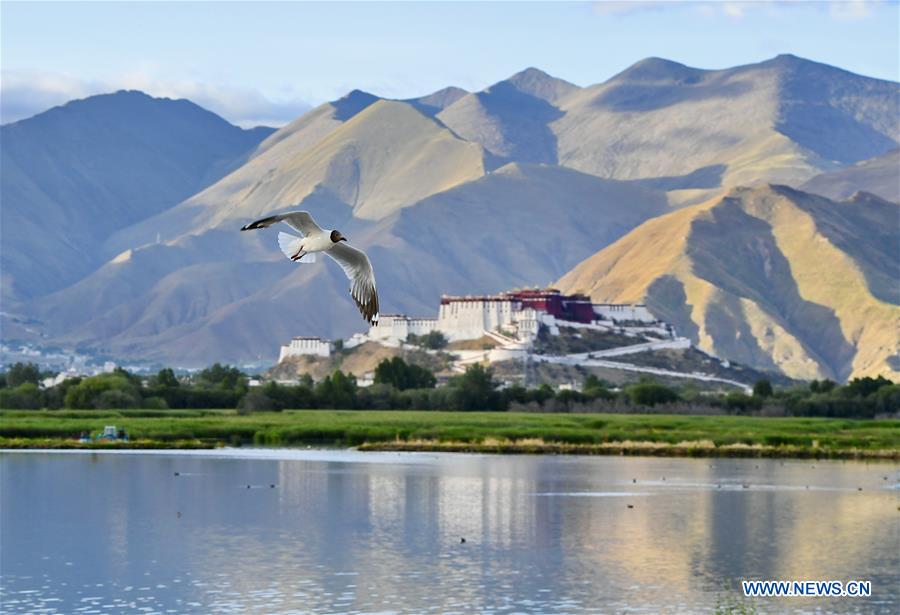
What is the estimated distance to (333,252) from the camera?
24.6 metres

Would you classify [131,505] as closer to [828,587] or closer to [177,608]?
[177,608]

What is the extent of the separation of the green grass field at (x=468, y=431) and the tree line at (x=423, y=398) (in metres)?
6.82

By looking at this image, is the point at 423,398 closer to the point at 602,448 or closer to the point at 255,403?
the point at 255,403

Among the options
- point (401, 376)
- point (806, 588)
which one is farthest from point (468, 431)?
point (806, 588)

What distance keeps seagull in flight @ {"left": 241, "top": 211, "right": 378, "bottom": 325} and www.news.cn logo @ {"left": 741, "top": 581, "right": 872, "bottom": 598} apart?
3002 cm

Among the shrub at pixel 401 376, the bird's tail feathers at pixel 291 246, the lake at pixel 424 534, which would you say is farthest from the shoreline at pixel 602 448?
the bird's tail feathers at pixel 291 246

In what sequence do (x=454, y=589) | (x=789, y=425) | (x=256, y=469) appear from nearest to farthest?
1. (x=454, y=589)
2. (x=256, y=469)
3. (x=789, y=425)

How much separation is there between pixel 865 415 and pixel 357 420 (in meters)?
41.5

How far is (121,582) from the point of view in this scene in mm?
54500

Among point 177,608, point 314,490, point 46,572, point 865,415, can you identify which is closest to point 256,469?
point 314,490

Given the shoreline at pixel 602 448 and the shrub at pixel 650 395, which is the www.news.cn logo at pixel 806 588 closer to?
the shoreline at pixel 602 448

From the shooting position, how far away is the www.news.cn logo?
173 ft

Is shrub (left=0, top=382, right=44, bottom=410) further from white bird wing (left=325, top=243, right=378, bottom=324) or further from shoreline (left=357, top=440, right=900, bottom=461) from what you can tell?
white bird wing (left=325, top=243, right=378, bottom=324)

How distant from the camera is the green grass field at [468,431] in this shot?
106 meters
